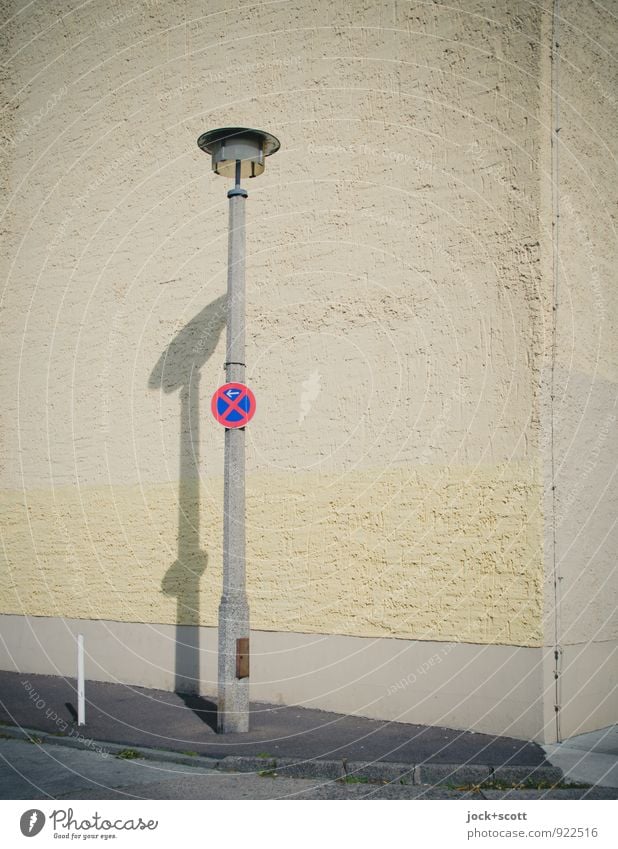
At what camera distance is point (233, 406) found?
9.16 metres

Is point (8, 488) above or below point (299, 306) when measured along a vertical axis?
below

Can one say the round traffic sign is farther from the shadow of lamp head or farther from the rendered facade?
the shadow of lamp head

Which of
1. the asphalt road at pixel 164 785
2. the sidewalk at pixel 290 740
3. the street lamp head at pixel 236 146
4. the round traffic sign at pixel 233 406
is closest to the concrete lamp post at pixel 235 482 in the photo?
the street lamp head at pixel 236 146

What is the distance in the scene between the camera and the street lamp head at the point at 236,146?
9.03 m

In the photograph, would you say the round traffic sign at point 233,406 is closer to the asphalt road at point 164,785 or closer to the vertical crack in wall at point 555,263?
the vertical crack in wall at point 555,263

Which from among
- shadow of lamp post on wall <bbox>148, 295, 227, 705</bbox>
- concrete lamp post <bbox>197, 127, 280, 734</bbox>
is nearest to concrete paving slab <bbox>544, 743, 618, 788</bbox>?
concrete lamp post <bbox>197, 127, 280, 734</bbox>

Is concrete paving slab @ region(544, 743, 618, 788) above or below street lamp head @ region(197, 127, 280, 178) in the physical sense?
below

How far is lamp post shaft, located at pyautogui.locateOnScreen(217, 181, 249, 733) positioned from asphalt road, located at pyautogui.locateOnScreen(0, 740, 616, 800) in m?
1.18

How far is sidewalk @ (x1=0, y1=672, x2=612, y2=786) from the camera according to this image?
7.35 metres

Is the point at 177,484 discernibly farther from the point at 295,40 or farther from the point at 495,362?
the point at 295,40

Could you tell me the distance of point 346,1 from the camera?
11.0 meters

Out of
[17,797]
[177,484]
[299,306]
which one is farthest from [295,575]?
[17,797]

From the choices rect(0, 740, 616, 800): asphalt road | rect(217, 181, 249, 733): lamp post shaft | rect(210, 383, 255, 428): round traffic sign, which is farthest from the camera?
rect(210, 383, 255, 428): round traffic sign

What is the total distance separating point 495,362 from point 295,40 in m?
4.99
